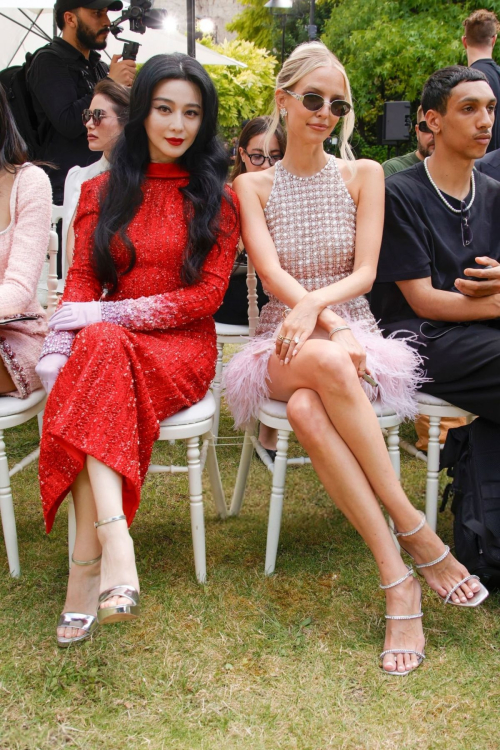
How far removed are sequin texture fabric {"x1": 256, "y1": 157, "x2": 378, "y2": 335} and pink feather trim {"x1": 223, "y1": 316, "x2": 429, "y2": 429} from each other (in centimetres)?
13

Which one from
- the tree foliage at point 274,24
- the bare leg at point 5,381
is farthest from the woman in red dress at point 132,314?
the tree foliage at point 274,24

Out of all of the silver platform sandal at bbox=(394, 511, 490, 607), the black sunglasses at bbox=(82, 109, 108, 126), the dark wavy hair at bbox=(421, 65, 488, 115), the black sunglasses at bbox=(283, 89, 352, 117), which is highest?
the dark wavy hair at bbox=(421, 65, 488, 115)

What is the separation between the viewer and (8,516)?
2.45 m

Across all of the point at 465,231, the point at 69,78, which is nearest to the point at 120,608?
the point at 465,231

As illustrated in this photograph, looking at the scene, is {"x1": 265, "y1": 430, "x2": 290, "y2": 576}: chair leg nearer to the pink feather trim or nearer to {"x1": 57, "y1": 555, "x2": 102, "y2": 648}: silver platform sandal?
the pink feather trim

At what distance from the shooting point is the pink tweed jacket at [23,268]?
2473 mm

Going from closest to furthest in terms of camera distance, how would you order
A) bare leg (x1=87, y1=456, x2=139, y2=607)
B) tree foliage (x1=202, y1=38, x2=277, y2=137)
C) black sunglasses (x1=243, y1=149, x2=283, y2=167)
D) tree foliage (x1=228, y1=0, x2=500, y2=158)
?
bare leg (x1=87, y1=456, x2=139, y2=607)
black sunglasses (x1=243, y1=149, x2=283, y2=167)
tree foliage (x1=228, y1=0, x2=500, y2=158)
tree foliage (x1=202, y1=38, x2=277, y2=137)

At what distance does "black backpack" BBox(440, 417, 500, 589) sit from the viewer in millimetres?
2332

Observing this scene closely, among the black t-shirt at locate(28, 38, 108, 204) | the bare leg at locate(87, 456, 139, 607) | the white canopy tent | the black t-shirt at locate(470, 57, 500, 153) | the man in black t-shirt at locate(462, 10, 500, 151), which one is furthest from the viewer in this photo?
the white canopy tent

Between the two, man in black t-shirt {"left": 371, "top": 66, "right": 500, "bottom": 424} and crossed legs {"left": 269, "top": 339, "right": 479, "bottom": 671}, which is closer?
crossed legs {"left": 269, "top": 339, "right": 479, "bottom": 671}

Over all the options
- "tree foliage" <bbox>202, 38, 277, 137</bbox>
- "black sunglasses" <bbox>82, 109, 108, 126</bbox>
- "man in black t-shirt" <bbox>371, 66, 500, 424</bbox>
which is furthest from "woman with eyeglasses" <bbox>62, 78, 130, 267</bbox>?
"tree foliage" <bbox>202, 38, 277, 137</bbox>

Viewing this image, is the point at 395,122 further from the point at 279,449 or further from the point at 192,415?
the point at 192,415

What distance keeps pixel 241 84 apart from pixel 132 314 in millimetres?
15007

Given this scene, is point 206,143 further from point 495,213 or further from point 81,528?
point 81,528
